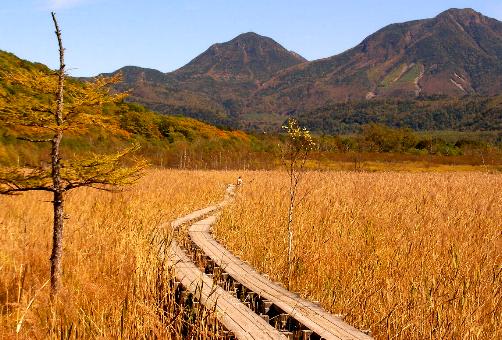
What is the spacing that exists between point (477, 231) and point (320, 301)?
4558 millimetres

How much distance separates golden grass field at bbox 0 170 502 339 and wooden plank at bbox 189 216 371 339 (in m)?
0.42

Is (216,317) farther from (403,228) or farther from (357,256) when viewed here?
(403,228)

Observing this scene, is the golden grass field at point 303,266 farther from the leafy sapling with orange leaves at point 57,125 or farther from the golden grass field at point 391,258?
the leafy sapling with orange leaves at point 57,125

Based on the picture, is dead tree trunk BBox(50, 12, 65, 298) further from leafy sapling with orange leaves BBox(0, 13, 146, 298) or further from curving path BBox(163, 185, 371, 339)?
curving path BBox(163, 185, 371, 339)

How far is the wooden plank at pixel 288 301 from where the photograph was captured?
4.98 metres

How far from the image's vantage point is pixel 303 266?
25.3 ft

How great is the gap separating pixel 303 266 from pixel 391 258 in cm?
141

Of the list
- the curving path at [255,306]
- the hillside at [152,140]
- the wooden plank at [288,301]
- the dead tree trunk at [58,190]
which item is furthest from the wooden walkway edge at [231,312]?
the hillside at [152,140]

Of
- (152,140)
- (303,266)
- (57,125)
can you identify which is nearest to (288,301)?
(303,266)

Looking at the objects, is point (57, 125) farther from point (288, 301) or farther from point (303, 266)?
point (303, 266)

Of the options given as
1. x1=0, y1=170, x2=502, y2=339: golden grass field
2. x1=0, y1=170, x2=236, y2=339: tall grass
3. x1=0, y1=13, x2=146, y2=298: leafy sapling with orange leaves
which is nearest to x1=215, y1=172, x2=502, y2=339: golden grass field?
x1=0, y1=170, x2=502, y2=339: golden grass field

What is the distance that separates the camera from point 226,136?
60406 mm

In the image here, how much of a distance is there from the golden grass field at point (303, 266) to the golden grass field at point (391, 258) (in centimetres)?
2

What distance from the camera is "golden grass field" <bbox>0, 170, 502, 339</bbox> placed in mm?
5191
